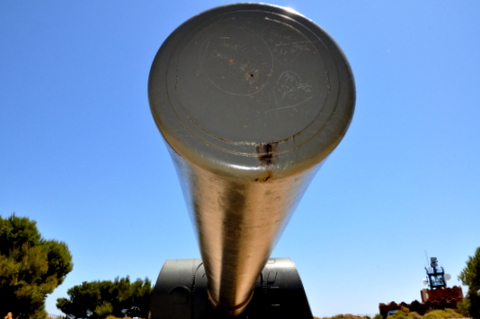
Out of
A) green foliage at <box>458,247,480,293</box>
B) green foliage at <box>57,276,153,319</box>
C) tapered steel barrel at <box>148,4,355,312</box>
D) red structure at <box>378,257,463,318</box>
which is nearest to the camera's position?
tapered steel barrel at <box>148,4,355,312</box>

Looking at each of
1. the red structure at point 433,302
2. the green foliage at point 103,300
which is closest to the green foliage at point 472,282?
the red structure at point 433,302

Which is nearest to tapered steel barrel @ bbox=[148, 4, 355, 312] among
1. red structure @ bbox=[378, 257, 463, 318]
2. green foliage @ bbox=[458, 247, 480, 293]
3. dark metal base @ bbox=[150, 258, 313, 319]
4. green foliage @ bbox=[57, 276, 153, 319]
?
dark metal base @ bbox=[150, 258, 313, 319]

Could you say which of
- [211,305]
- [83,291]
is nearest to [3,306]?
[83,291]

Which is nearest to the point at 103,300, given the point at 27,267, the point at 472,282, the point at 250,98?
the point at 27,267

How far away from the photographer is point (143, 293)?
27.1 metres

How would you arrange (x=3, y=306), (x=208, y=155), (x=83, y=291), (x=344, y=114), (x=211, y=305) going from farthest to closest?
(x=83, y=291) < (x=3, y=306) < (x=211, y=305) < (x=344, y=114) < (x=208, y=155)

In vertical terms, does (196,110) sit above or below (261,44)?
below

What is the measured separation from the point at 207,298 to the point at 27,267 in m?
15.2

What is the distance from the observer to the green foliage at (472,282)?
57.6 feet

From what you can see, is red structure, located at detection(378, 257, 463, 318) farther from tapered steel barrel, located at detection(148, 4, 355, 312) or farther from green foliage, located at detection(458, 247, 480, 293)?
tapered steel barrel, located at detection(148, 4, 355, 312)

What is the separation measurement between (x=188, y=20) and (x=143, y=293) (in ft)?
93.2

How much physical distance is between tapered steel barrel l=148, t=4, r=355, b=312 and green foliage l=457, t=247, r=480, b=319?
788 inches

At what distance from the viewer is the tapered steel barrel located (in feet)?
4.33

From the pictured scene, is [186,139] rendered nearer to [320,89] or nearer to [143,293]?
[320,89]
